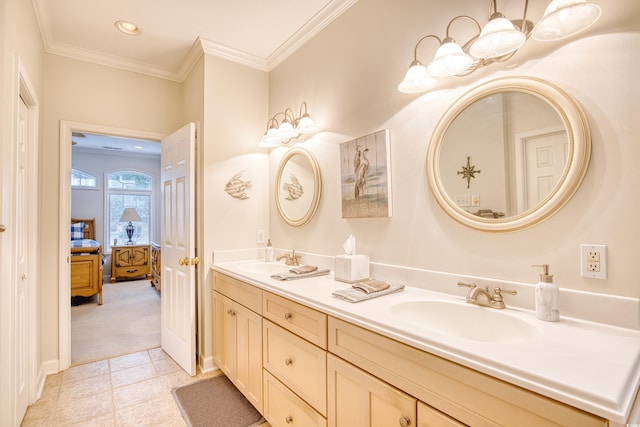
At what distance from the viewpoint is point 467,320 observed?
1.29 metres

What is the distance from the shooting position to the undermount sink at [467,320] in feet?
3.72

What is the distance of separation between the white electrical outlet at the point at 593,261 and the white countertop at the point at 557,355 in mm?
173

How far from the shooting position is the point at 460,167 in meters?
1.46

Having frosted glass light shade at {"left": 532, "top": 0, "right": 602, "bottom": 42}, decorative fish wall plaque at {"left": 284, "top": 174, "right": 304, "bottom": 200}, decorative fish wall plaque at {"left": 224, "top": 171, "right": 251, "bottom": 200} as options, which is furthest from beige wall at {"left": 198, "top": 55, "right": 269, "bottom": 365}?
frosted glass light shade at {"left": 532, "top": 0, "right": 602, "bottom": 42}

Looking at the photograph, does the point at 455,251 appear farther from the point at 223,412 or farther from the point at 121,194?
the point at 121,194

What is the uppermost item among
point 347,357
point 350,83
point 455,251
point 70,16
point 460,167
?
point 70,16

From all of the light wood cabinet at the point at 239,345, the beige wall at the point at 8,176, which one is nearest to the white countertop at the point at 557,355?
the light wood cabinet at the point at 239,345

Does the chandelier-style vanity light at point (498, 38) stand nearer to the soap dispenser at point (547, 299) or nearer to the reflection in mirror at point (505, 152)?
the reflection in mirror at point (505, 152)

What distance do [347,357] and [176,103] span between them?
308 cm

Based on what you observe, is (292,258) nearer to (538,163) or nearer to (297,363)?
(297,363)

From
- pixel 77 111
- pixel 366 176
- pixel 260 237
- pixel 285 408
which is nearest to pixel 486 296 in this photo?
pixel 366 176

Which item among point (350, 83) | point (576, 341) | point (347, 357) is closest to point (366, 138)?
point (350, 83)

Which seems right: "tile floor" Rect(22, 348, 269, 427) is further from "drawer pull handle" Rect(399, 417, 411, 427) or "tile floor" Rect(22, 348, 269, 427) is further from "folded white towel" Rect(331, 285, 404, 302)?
"drawer pull handle" Rect(399, 417, 411, 427)

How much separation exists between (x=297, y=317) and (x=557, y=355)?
41.1 inches
